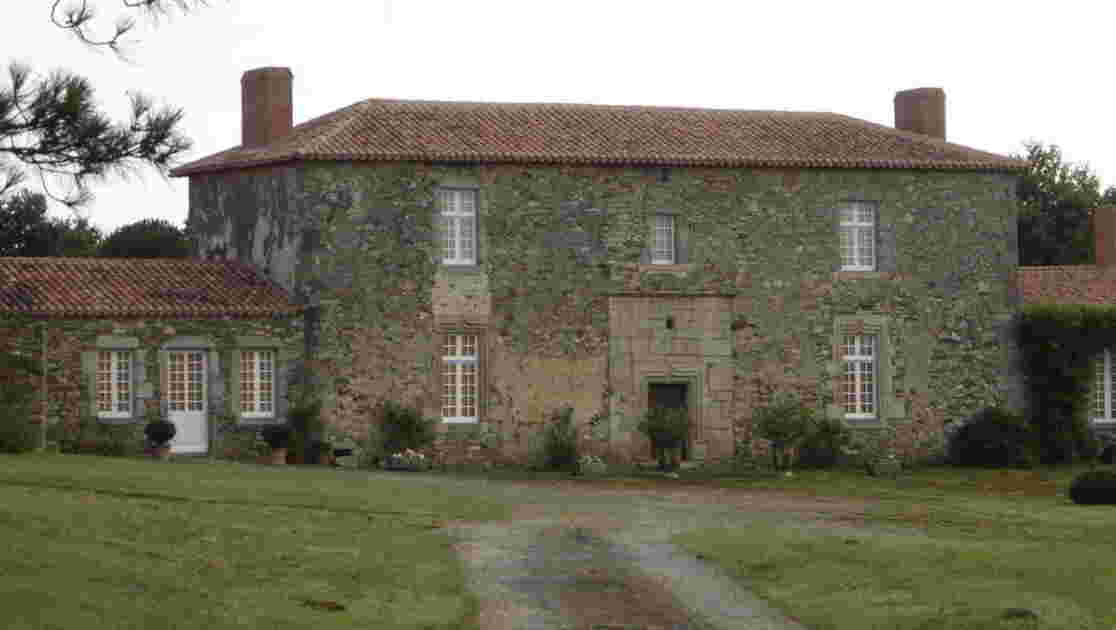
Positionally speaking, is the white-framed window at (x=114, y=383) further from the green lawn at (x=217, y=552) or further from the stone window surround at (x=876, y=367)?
the stone window surround at (x=876, y=367)

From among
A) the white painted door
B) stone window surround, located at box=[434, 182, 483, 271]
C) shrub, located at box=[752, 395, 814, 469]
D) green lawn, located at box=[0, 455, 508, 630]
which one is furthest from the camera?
shrub, located at box=[752, 395, 814, 469]

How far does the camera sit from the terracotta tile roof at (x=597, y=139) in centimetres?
4000

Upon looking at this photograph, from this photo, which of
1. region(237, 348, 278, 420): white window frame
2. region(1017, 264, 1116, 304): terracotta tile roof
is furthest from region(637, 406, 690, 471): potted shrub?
region(1017, 264, 1116, 304): terracotta tile roof

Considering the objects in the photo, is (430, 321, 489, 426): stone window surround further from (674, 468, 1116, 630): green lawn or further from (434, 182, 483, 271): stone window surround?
(674, 468, 1116, 630): green lawn

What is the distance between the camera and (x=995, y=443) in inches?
1693

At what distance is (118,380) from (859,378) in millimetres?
15460

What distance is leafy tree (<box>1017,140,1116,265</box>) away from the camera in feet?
218

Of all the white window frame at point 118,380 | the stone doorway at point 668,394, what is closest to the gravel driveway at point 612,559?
the white window frame at point 118,380

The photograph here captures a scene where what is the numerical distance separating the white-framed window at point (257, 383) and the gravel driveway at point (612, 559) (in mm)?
5606

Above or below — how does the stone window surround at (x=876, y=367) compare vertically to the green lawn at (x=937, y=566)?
above

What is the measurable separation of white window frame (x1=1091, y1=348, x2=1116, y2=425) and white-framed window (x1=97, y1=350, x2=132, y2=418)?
21.5 metres

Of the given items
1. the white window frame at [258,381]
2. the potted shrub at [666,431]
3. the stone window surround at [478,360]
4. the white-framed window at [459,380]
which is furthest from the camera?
the potted shrub at [666,431]

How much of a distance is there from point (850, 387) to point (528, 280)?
24.5ft

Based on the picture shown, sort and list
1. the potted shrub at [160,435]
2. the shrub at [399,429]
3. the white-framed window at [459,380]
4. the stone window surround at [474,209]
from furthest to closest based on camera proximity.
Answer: the stone window surround at [474,209], the white-framed window at [459,380], the shrub at [399,429], the potted shrub at [160,435]
